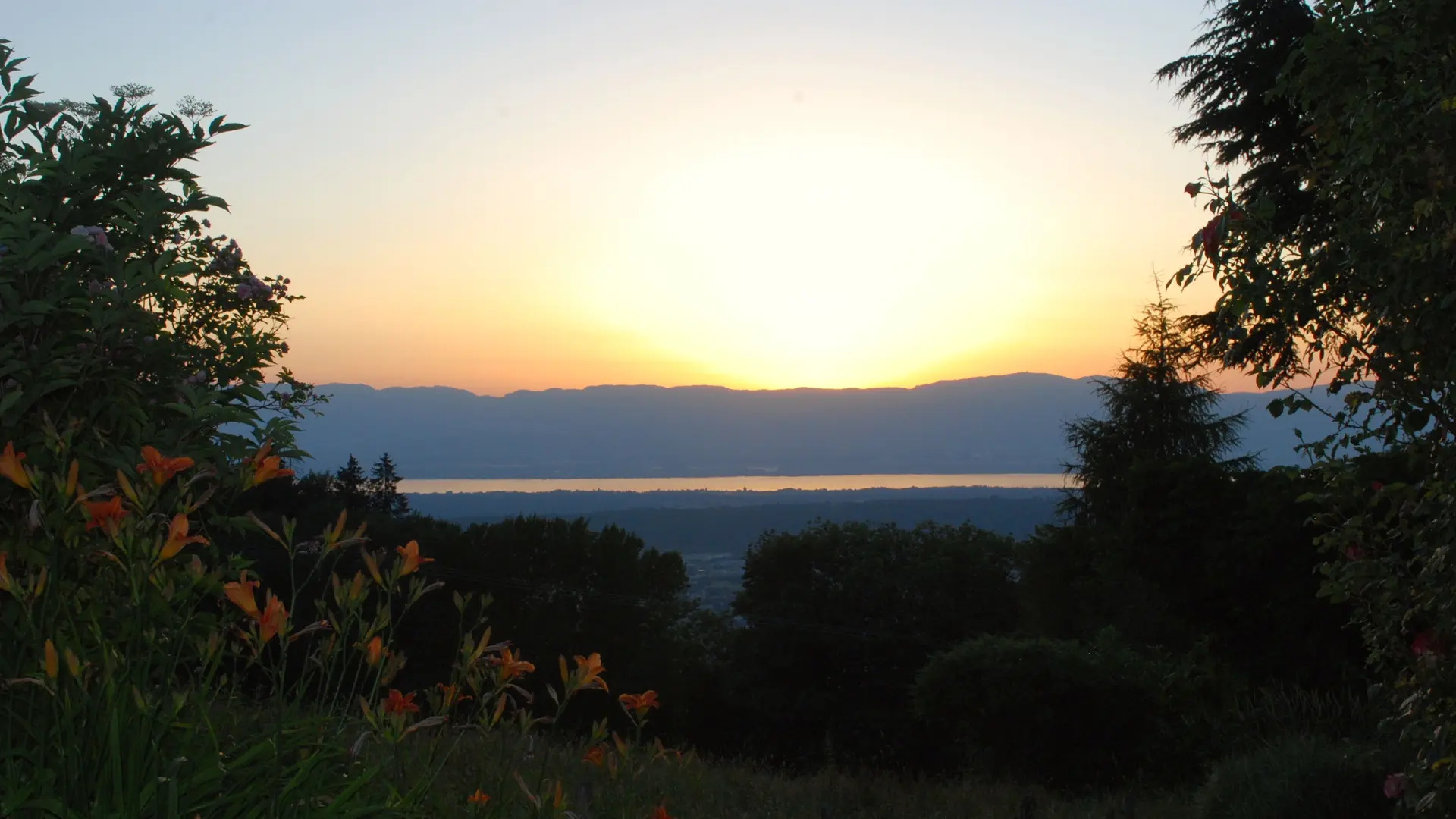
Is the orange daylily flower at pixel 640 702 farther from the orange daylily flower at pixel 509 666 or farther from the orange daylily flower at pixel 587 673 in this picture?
the orange daylily flower at pixel 509 666

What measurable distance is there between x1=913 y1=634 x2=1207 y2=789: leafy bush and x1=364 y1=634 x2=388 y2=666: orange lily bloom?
45.0 feet

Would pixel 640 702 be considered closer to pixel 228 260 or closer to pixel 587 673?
pixel 587 673

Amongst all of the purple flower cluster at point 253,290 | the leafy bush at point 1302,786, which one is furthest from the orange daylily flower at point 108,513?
the leafy bush at point 1302,786

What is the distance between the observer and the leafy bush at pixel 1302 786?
7.64 m

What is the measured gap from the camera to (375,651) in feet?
10.7

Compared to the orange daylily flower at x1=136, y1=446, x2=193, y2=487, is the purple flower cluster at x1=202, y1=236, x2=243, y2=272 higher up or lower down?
higher up

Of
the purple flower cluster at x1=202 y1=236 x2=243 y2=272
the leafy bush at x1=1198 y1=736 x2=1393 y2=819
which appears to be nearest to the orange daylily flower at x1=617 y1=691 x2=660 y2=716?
the leafy bush at x1=1198 y1=736 x2=1393 y2=819

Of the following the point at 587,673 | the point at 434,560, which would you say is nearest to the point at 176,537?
the point at 587,673

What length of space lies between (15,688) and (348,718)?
1.23 m

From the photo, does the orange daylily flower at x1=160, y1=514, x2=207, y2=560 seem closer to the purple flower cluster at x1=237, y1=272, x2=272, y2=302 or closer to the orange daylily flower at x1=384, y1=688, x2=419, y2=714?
the orange daylily flower at x1=384, y1=688, x2=419, y2=714

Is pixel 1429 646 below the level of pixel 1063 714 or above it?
above

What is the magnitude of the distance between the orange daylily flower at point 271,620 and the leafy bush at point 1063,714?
46.3 feet

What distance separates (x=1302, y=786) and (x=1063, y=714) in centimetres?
818

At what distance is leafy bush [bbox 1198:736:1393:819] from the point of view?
25.1 feet
